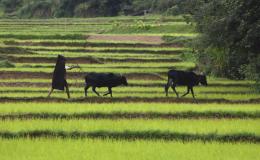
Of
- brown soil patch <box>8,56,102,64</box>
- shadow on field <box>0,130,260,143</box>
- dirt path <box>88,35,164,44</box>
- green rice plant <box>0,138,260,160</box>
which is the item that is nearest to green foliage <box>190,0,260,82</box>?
shadow on field <box>0,130,260,143</box>

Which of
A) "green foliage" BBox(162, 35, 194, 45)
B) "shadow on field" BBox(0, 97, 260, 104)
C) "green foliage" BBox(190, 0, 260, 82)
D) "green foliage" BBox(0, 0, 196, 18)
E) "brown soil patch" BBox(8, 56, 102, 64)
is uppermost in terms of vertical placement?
"green foliage" BBox(0, 0, 196, 18)

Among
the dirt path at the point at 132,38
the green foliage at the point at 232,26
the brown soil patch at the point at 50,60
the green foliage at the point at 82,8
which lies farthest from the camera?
the green foliage at the point at 82,8

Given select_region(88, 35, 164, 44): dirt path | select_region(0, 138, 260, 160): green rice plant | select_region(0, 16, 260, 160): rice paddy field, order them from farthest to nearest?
1. select_region(88, 35, 164, 44): dirt path
2. select_region(0, 16, 260, 160): rice paddy field
3. select_region(0, 138, 260, 160): green rice plant

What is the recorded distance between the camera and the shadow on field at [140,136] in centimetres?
1134

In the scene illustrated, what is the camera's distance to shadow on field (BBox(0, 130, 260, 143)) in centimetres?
1134

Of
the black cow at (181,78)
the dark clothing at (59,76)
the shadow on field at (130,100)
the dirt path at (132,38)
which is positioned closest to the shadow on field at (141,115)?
the shadow on field at (130,100)

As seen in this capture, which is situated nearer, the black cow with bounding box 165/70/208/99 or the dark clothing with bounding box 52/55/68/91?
the dark clothing with bounding box 52/55/68/91

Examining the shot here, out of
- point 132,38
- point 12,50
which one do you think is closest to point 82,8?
point 132,38

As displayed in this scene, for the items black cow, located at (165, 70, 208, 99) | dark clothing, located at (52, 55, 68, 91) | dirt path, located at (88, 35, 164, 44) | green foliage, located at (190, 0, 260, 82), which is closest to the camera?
dark clothing, located at (52, 55, 68, 91)

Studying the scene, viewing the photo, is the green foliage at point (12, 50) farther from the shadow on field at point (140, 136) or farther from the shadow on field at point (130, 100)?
the shadow on field at point (140, 136)

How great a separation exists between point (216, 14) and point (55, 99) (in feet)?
22.5

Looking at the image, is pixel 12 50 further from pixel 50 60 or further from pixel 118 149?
pixel 118 149

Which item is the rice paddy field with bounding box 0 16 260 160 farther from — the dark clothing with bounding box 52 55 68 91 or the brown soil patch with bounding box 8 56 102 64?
the brown soil patch with bounding box 8 56 102 64

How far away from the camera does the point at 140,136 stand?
38.0 feet
